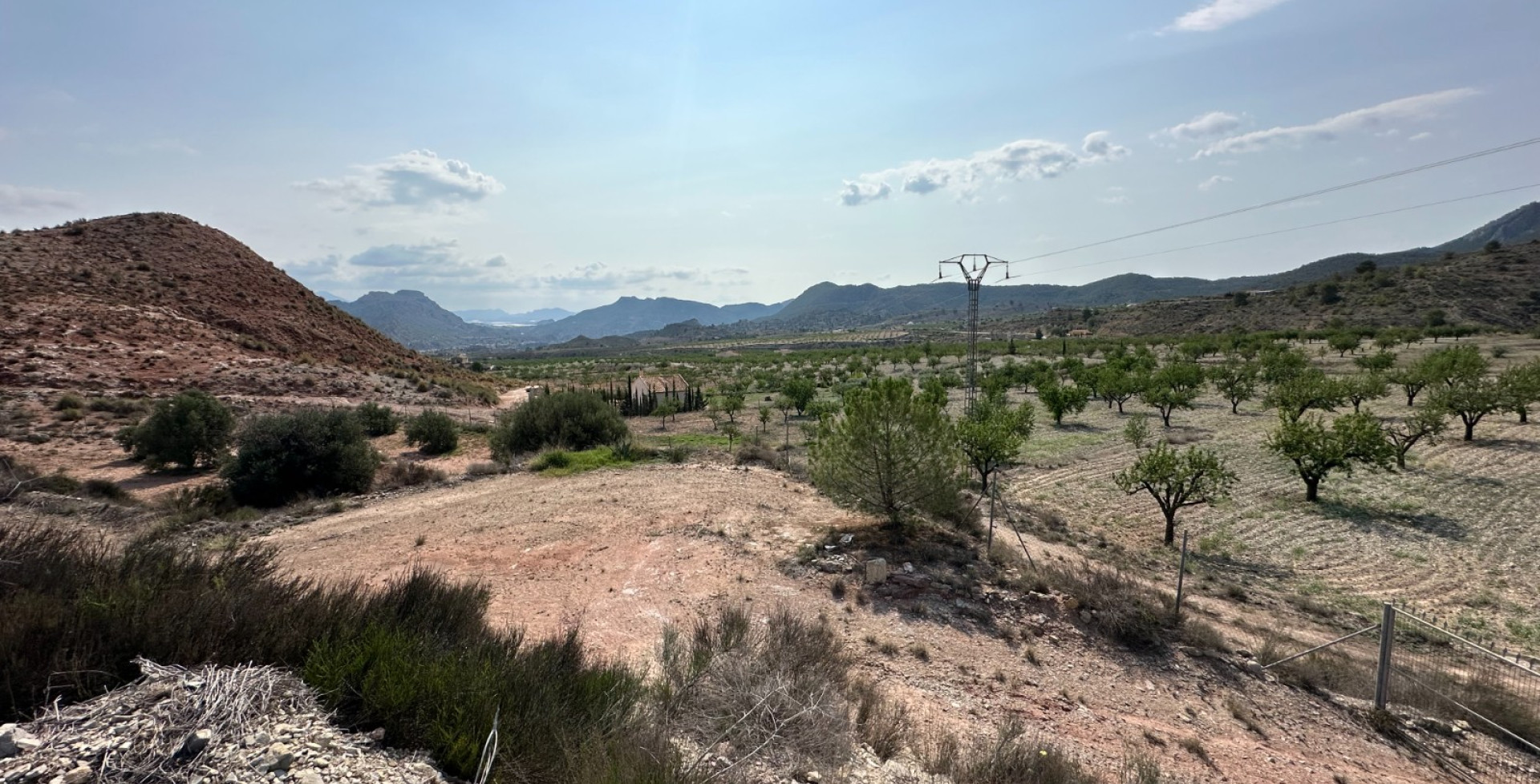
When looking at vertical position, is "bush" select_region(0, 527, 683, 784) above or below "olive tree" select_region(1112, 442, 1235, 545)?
above

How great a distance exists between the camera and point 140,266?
4172cm

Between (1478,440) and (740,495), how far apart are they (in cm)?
3032

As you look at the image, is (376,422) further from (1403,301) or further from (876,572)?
(1403,301)

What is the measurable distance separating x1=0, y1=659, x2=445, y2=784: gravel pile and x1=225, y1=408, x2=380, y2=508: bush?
49.9ft

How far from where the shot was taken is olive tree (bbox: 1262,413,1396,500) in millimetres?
18062

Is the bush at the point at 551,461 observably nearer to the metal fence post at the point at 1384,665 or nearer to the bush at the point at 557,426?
the bush at the point at 557,426

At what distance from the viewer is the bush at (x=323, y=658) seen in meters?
3.76

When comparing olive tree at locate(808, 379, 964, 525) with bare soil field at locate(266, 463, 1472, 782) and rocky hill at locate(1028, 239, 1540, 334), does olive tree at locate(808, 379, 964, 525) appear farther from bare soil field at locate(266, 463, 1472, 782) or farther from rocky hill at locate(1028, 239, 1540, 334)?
rocky hill at locate(1028, 239, 1540, 334)

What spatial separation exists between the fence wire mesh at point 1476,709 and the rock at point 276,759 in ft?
34.9

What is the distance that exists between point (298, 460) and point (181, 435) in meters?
5.56

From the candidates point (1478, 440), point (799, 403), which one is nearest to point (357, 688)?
point (799, 403)

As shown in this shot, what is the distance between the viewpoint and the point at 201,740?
327 centimetres

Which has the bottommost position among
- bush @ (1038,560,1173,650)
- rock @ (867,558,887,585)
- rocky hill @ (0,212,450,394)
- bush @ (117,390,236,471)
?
bush @ (1038,560,1173,650)

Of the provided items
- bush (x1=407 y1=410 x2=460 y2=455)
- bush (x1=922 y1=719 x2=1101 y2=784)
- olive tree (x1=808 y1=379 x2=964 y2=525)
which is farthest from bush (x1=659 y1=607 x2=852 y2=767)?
bush (x1=407 y1=410 x2=460 y2=455)
